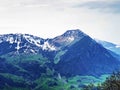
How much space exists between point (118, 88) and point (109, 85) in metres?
14.8

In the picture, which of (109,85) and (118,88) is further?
(109,85)

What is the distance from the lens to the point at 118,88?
185 meters

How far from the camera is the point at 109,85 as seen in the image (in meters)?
199
